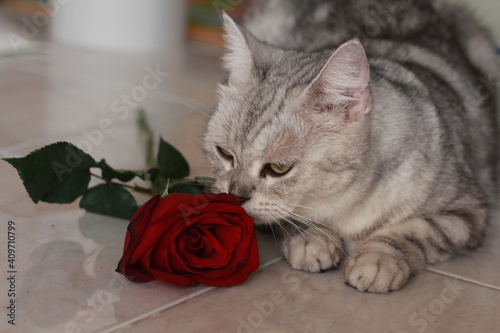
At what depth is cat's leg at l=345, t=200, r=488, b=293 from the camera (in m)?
1.42

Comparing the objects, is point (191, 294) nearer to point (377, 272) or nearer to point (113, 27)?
point (377, 272)

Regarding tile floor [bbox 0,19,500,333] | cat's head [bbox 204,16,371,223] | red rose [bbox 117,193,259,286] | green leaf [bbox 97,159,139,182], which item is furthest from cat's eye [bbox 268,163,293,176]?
green leaf [bbox 97,159,139,182]

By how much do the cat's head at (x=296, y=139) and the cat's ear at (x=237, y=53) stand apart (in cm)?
7

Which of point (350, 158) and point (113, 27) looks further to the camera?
point (113, 27)

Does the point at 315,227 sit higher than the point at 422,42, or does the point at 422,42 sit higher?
the point at 422,42

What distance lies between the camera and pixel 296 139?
141 cm

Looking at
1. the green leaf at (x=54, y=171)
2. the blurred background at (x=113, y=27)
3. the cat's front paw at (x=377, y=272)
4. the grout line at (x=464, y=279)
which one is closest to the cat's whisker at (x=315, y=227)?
the cat's front paw at (x=377, y=272)

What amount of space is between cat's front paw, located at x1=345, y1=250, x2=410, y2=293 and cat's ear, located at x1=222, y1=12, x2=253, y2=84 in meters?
0.49

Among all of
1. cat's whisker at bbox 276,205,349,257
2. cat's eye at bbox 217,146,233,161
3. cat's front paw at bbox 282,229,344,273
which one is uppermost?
cat's eye at bbox 217,146,233,161

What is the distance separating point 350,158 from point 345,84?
16 cm

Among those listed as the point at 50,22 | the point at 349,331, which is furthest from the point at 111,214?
the point at 50,22

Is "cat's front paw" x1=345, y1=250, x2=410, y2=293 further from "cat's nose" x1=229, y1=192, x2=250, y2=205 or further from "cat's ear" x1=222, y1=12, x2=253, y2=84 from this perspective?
"cat's ear" x1=222, y1=12, x2=253, y2=84

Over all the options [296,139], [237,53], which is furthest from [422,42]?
[296,139]

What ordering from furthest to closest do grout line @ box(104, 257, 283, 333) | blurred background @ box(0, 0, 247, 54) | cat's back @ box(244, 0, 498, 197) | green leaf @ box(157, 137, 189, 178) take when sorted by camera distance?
blurred background @ box(0, 0, 247, 54) → cat's back @ box(244, 0, 498, 197) → green leaf @ box(157, 137, 189, 178) → grout line @ box(104, 257, 283, 333)
